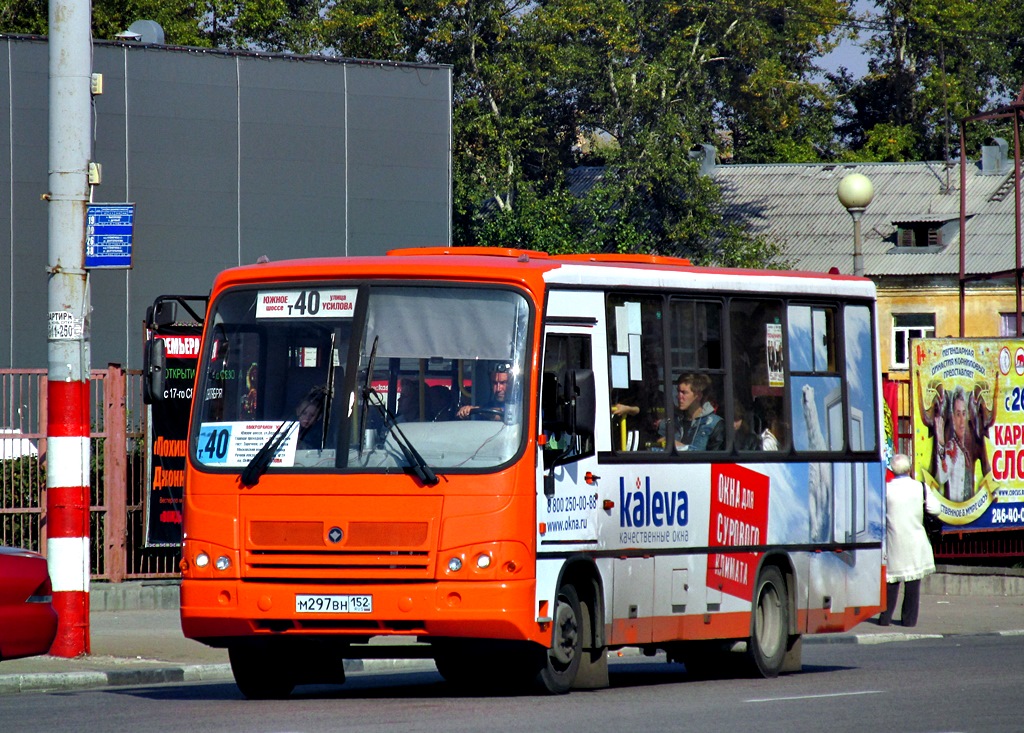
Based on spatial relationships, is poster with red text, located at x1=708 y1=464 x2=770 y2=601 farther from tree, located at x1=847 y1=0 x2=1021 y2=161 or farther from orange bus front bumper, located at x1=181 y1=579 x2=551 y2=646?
tree, located at x1=847 y1=0 x2=1021 y2=161

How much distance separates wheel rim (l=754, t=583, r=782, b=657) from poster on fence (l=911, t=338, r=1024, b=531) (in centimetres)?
1019

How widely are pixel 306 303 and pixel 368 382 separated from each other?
2.39ft

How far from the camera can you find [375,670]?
16250 millimetres

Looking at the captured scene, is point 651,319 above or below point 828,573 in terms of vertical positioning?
above

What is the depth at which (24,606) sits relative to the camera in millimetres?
11875

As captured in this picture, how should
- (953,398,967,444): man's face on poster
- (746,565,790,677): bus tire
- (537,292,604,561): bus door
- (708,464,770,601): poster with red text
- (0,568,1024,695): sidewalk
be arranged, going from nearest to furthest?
(537,292,604,561): bus door < (708,464,770,601): poster with red text < (0,568,1024,695): sidewalk < (746,565,790,677): bus tire < (953,398,967,444): man's face on poster

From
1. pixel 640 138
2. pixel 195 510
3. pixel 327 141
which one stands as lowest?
pixel 195 510

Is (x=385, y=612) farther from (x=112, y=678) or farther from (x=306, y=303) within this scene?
(x=112, y=678)

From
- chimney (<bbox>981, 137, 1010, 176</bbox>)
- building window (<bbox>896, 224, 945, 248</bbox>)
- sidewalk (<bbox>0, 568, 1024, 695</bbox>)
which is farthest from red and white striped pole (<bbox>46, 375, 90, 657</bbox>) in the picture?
chimney (<bbox>981, 137, 1010, 176</bbox>)

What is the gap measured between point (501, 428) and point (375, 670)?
17.2 feet

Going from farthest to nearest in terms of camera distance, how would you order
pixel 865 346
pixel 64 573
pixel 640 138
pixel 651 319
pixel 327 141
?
1. pixel 640 138
2. pixel 327 141
3. pixel 865 346
4. pixel 64 573
5. pixel 651 319

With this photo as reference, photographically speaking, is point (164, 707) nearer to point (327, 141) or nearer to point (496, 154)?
point (327, 141)

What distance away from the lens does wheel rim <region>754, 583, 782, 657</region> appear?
47.0 feet

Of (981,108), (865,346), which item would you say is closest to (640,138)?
(981,108)
